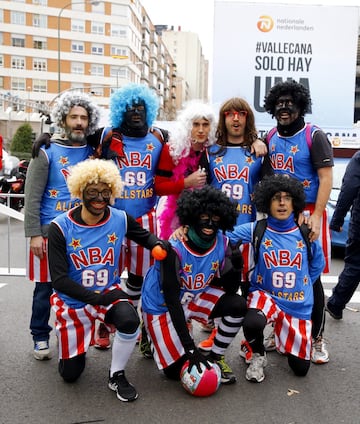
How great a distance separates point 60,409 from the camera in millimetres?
2883

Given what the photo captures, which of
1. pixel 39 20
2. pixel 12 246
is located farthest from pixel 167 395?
pixel 39 20

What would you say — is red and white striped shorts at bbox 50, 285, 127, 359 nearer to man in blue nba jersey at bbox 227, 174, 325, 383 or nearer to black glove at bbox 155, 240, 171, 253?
black glove at bbox 155, 240, 171, 253

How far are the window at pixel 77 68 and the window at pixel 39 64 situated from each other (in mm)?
3354

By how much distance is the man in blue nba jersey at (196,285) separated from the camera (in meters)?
3.16

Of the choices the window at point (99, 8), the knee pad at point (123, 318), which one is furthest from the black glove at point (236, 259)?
the window at point (99, 8)

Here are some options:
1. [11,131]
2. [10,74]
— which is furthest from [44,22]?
[11,131]

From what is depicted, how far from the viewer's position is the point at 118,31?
61.1 metres

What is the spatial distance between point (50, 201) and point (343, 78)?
6.64 metres

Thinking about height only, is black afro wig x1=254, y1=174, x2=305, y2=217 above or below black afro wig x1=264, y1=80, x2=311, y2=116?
below

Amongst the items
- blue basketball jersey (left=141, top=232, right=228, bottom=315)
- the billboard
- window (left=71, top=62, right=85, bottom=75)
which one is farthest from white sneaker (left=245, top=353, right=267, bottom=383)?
window (left=71, top=62, right=85, bottom=75)

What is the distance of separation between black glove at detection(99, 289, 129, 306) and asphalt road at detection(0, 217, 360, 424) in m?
0.57

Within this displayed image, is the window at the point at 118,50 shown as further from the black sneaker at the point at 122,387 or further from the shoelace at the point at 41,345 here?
the black sneaker at the point at 122,387

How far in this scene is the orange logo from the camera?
8219mm

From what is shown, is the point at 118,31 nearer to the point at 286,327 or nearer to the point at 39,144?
the point at 39,144
